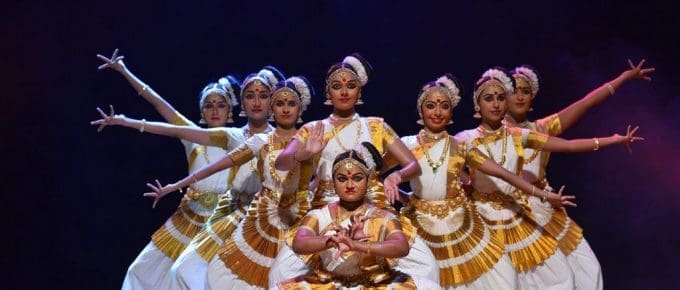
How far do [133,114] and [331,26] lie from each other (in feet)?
4.22

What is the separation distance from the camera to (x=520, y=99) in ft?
22.0

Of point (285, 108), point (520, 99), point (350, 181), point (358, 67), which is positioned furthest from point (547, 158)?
point (350, 181)

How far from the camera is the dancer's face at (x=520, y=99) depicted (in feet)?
22.0

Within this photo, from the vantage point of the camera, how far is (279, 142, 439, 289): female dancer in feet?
16.5

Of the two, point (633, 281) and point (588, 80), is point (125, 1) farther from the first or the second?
point (633, 281)

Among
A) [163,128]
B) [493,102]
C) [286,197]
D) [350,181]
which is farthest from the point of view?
[163,128]

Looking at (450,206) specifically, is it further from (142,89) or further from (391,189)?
(142,89)

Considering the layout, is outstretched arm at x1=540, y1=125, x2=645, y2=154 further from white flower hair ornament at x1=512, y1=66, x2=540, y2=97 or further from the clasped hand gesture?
the clasped hand gesture

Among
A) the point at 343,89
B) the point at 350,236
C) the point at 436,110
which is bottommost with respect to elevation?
the point at 350,236

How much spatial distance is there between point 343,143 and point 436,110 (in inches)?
20.0

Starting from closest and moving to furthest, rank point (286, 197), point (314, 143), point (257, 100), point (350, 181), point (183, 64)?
point (350, 181) → point (314, 143) → point (286, 197) → point (257, 100) → point (183, 64)

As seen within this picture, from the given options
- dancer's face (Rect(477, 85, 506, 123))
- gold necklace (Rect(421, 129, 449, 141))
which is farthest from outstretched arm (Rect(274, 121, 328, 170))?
dancer's face (Rect(477, 85, 506, 123))

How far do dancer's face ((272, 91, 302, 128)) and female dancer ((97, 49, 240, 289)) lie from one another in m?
0.75

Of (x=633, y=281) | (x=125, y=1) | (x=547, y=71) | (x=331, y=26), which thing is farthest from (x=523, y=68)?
(x=125, y=1)
